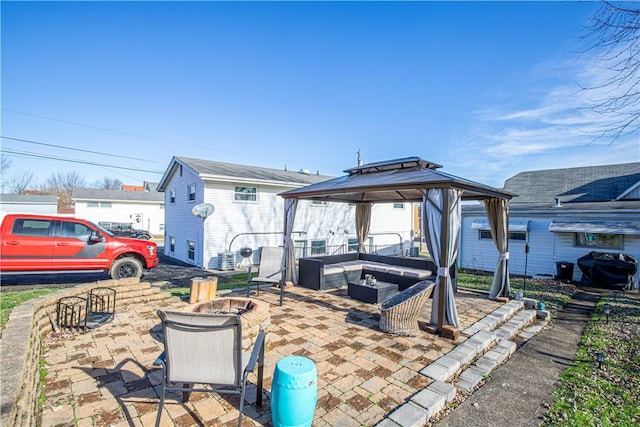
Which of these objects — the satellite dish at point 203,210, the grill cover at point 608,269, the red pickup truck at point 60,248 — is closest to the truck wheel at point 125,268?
the red pickup truck at point 60,248

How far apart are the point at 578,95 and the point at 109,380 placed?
718 cm

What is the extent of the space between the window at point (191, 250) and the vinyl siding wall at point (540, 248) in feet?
40.1

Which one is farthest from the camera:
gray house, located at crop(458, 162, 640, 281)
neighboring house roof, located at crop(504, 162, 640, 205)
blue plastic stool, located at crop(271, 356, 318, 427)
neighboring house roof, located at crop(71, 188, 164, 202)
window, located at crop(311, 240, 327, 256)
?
neighboring house roof, located at crop(71, 188, 164, 202)

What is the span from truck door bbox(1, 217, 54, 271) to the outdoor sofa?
6.31 metres

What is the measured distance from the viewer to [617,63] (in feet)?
12.8

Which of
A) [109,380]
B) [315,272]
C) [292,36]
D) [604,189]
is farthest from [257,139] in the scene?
[604,189]

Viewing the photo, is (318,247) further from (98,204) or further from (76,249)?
(98,204)

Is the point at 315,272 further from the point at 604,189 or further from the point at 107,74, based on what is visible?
the point at 604,189

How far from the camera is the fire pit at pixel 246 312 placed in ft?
12.5

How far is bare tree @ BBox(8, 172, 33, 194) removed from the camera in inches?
1155

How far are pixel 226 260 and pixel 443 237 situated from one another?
29.7 ft

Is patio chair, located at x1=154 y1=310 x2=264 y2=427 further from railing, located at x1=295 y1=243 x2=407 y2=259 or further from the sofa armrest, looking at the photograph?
railing, located at x1=295 y1=243 x2=407 y2=259

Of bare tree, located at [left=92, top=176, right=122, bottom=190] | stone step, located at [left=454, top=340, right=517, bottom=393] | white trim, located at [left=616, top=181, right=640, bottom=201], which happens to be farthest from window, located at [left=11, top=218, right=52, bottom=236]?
bare tree, located at [left=92, top=176, right=122, bottom=190]

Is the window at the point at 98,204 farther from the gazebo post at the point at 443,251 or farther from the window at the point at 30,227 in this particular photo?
the gazebo post at the point at 443,251
